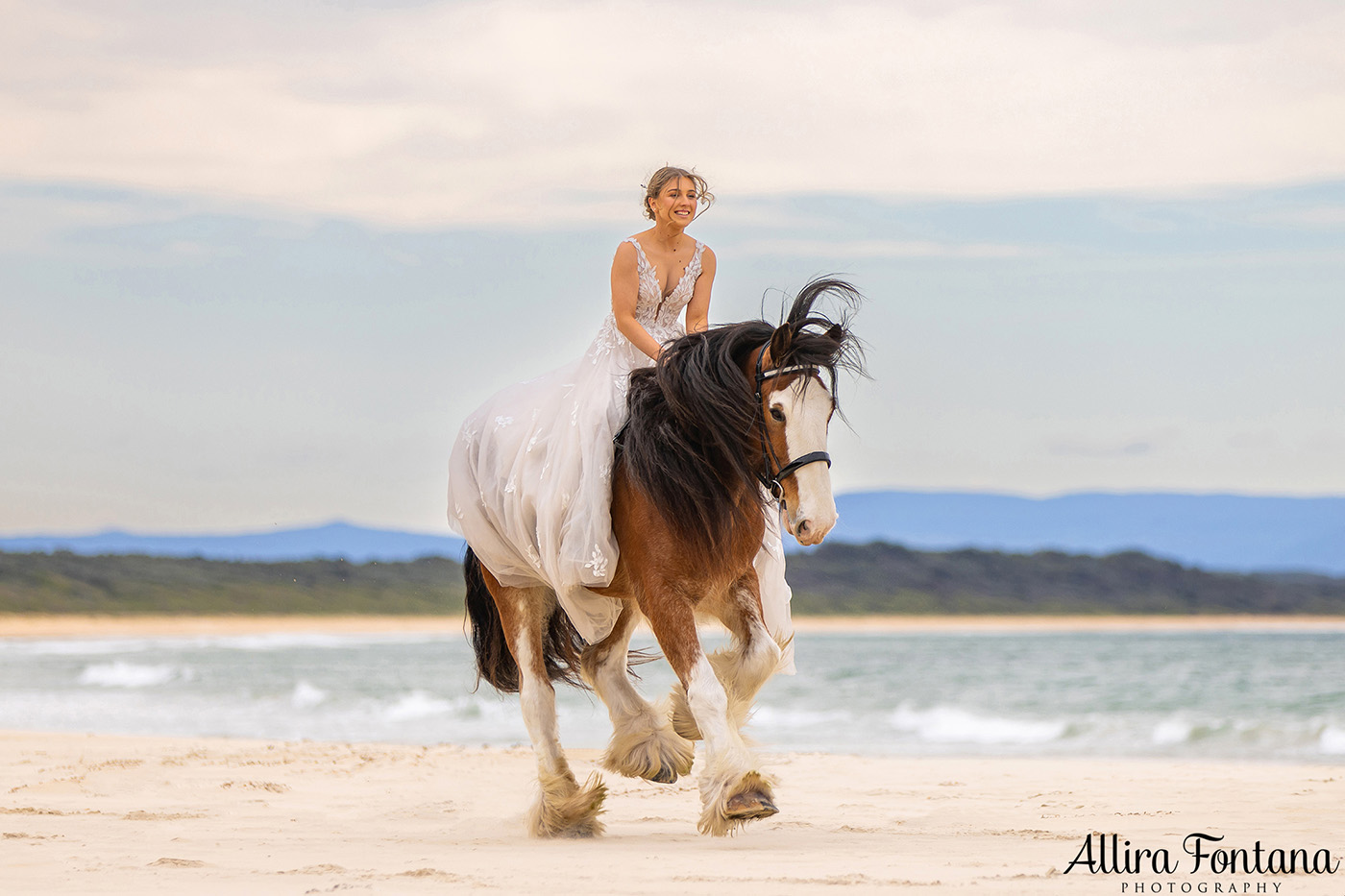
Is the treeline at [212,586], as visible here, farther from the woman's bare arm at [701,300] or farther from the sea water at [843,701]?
the woman's bare arm at [701,300]

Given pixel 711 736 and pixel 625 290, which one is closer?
pixel 711 736

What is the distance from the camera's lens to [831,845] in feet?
17.3

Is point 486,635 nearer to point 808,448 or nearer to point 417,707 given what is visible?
point 808,448

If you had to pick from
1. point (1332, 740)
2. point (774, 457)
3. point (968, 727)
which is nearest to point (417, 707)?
point (968, 727)

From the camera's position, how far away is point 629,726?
5742 millimetres

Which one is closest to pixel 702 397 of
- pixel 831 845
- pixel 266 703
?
pixel 831 845

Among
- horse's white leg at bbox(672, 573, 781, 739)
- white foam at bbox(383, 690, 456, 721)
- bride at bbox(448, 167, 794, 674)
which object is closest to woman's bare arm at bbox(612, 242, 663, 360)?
bride at bbox(448, 167, 794, 674)

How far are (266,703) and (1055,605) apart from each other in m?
42.8

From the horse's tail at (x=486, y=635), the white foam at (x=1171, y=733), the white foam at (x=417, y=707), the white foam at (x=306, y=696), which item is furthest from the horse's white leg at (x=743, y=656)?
the white foam at (x=306, y=696)

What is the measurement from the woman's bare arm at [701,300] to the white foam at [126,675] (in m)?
16.5

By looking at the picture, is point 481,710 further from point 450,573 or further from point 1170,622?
point 1170,622

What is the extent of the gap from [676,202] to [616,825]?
113 inches

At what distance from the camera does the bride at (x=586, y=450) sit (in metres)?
5.41

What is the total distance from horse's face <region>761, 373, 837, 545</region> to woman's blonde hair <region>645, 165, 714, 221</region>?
1259mm
